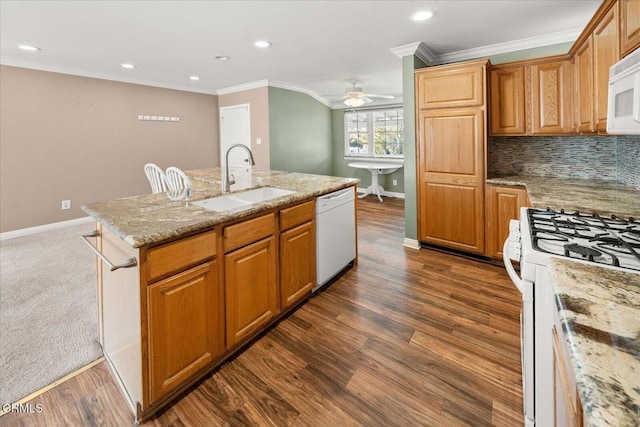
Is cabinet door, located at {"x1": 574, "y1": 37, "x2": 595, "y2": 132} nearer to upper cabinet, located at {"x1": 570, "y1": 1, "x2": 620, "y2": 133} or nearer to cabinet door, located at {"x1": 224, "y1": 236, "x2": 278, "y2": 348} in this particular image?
upper cabinet, located at {"x1": 570, "y1": 1, "x2": 620, "y2": 133}

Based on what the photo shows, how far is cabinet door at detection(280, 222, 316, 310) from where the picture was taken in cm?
221

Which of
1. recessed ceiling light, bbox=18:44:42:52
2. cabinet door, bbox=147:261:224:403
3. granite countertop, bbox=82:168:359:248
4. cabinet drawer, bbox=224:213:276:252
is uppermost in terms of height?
recessed ceiling light, bbox=18:44:42:52

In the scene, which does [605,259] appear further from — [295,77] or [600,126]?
[295,77]

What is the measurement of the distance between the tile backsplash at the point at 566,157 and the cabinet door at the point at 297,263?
2.45 metres

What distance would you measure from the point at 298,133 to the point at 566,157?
442cm

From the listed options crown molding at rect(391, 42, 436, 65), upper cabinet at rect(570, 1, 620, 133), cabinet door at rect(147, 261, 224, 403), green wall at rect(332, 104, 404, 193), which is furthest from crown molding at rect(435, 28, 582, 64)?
green wall at rect(332, 104, 404, 193)

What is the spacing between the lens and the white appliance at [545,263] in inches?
40.4

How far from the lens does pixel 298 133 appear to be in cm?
628

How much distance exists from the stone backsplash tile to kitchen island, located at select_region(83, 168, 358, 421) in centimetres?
267

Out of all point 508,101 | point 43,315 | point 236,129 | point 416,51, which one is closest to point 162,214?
point 43,315

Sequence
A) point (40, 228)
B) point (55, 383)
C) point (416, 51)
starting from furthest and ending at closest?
1. point (40, 228)
2. point (416, 51)
3. point (55, 383)

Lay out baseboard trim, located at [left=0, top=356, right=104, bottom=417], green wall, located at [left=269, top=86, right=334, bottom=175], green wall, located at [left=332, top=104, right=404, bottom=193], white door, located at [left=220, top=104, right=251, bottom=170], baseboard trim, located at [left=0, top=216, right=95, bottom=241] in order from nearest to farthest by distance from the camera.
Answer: baseboard trim, located at [left=0, top=356, right=104, bottom=417]
baseboard trim, located at [left=0, top=216, right=95, bottom=241]
green wall, located at [left=269, top=86, right=334, bottom=175]
white door, located at [left=220, top=104, right=251, bottom=170]
green wall, located at [left=332, top=104, right=404, bottom=193]

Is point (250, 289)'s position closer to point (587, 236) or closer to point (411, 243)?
point (587, 236)

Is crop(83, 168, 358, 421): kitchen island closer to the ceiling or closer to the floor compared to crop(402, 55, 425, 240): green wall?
closer to the floor
